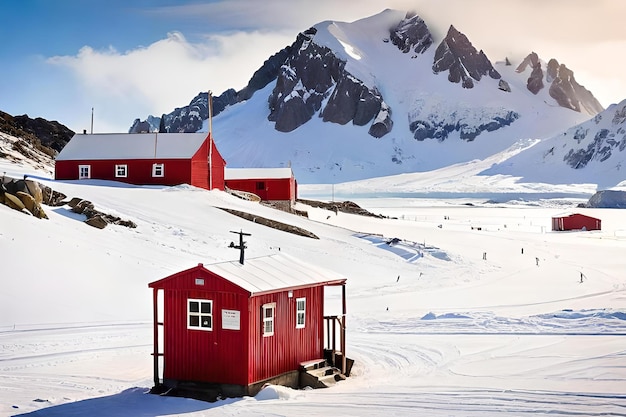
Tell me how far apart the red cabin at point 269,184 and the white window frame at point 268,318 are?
169 feet

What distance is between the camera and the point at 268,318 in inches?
768

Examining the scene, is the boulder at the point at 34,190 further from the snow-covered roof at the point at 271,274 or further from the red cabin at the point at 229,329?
the red cabin at the point at 229,329

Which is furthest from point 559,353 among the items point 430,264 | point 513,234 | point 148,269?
point 513,234

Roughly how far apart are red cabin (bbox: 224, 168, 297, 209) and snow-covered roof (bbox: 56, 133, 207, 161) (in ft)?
39.2

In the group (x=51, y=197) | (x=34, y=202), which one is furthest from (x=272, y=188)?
(x=34, y=202)

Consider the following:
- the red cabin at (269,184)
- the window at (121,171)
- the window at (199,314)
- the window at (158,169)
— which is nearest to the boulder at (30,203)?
the window at (199,314)

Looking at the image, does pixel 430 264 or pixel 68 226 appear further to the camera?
pixel 430 264

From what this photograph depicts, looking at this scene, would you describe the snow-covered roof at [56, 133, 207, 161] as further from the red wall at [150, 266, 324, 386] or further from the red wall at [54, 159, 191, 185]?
the red wall at [150, 266, 324, 386]

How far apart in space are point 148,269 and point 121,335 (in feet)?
30.8

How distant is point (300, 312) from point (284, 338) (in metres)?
0.92

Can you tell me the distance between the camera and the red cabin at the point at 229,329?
62.0 feet

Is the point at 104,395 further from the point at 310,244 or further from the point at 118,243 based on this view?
the point at 310,244

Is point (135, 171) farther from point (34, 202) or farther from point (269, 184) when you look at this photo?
point (34, 202)

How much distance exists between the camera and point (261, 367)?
1931cm
